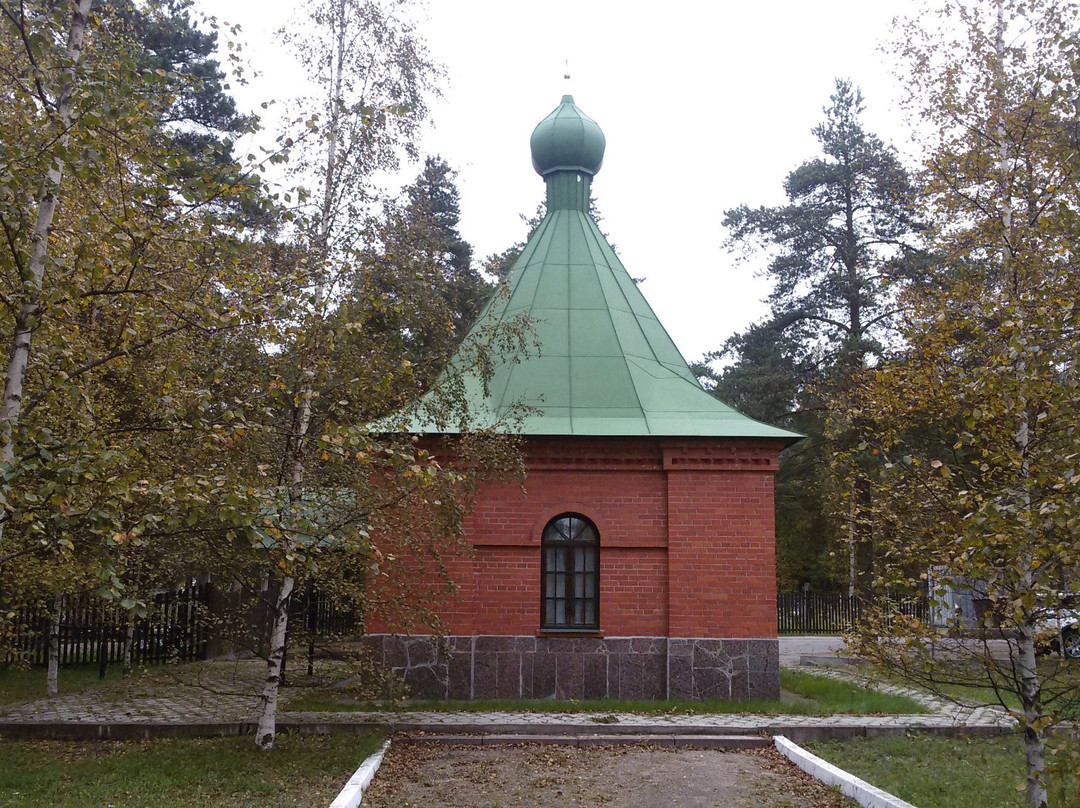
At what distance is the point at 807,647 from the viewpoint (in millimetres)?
19922

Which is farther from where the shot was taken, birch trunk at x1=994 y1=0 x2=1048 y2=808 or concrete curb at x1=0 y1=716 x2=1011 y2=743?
concrete curb at x1=0 y1=716 x2=1011 y2=743

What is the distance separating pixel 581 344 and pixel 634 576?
10.6ft

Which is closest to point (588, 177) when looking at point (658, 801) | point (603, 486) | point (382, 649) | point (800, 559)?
point (603, 486)

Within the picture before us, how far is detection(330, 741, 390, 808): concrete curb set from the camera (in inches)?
255

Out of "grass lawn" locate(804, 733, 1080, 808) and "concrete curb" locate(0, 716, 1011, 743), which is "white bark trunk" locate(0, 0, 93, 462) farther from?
"grass lawn" locate(804, 733, 1080, 808)

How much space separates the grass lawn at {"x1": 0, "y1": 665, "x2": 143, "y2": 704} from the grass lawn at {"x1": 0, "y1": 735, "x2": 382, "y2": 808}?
12.1ft

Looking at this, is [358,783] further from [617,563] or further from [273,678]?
[617,563]

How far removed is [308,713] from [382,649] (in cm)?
116

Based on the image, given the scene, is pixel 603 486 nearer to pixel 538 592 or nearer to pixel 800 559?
pixel 538 592

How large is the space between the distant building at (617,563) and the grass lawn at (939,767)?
2102 millimetres

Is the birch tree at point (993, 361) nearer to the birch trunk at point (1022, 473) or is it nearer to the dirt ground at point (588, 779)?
the birch trunk at point (1022, 473)

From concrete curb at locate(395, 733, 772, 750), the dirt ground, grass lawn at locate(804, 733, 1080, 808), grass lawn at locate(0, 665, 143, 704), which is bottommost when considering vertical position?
grass lawn at locate(0, 665, 143, 704)

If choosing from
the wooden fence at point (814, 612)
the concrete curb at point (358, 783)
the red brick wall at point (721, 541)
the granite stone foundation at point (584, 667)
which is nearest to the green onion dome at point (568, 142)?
the red brick wall at point (721, 541)

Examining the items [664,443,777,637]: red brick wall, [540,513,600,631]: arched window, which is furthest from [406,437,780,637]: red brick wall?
[540,513,600,631]: arched window
